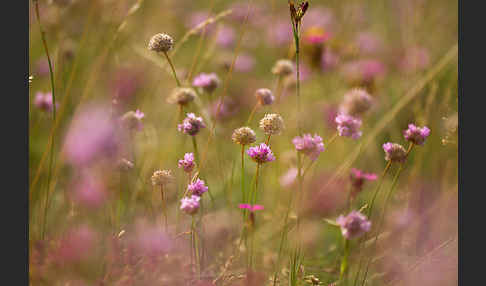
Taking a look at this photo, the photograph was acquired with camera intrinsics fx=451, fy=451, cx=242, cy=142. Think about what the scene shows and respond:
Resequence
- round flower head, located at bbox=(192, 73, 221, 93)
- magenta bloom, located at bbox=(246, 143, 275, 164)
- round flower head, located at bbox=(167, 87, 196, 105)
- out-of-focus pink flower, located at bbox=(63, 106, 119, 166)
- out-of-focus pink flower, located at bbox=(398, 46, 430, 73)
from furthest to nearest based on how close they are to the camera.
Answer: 1. out-of-focus pink flower, located at bbox=(398, 46, 430, 73)
2. round flower head, located at bbox=(192, 73, 221, 93)
3. round flower head, located at bbox=(167, 87, 196, 105)
4. magenta bloom, located at bbox=(246, 143, 275, 164)
5. out-of-focus pink flower, located at bbox=(63, 106, 119, 166)

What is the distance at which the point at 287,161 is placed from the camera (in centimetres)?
99

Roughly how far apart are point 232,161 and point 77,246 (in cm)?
57

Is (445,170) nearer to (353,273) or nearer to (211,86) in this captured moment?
(353,273)

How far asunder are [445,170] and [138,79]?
2.55 feet

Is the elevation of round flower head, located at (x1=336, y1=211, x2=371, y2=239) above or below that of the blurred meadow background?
below

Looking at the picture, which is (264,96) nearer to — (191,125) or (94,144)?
(191,125)

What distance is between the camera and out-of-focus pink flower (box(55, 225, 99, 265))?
0.58 metres

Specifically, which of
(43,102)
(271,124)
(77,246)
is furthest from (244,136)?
(43,102)

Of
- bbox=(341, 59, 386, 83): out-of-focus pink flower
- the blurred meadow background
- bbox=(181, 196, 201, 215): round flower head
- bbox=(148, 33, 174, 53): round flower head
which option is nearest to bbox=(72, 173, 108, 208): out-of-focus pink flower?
the blurred meadow background

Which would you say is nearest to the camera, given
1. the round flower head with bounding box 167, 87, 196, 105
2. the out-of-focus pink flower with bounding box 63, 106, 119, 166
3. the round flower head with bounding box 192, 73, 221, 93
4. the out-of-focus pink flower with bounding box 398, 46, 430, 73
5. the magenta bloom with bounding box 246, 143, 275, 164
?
the out-of-focus pink flower with bounding box 63, 106, 119, 166

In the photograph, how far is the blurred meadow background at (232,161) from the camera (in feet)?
2.09

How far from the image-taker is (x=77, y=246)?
595 mm

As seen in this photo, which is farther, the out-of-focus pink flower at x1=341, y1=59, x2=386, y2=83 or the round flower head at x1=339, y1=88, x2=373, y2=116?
the out-of-focus pink flower at x1=341, y1=59, x2=386, y2=83

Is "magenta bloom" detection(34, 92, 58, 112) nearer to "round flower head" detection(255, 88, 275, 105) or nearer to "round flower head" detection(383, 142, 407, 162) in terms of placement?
"round flower head" detection(255, 88, 275, 105)
